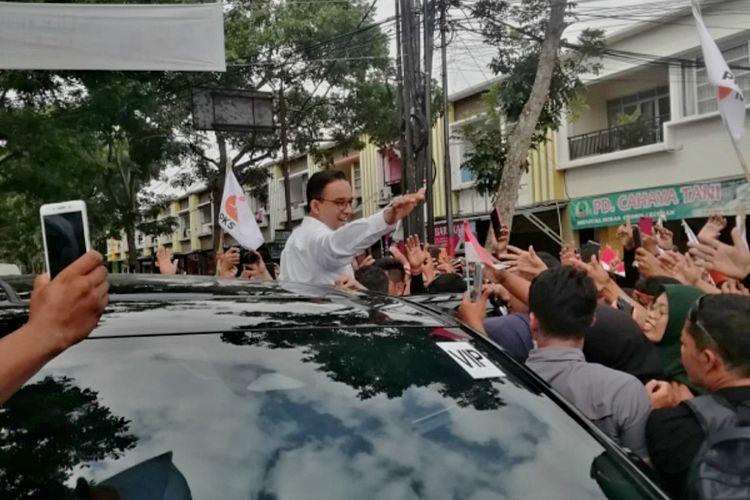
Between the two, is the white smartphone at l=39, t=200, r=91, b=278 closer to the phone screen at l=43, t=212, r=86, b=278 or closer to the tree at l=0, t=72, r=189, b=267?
the phone screen at l=43, t=212, r=86, b=278

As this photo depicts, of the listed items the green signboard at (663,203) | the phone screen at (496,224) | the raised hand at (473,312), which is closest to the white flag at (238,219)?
the phone screen at (496,224)

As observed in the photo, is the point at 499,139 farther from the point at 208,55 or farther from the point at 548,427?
the point at 548,427

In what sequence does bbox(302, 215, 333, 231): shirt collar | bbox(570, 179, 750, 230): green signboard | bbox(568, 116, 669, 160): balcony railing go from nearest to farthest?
bbox(302, 215, 333, 231): shirt collar < bbox(570, 179, 750, 230): green signboard < bbox(568, 116, 669, 160): balcony railing

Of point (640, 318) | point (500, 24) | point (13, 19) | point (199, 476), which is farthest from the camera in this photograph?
point (500, 24)

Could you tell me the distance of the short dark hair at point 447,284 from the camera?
5305 mm

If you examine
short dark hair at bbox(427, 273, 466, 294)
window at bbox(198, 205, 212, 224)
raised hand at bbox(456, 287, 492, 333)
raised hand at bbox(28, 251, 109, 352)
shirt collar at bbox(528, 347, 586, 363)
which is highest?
raised hand at bbox(28, 251, 109, 352)

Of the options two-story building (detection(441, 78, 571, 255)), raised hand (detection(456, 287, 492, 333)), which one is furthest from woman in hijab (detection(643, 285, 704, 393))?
two-story building (detection(441, 78, 571, 255))

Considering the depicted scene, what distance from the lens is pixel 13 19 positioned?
5.14 m

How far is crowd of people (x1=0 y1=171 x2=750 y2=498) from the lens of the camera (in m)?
1.42

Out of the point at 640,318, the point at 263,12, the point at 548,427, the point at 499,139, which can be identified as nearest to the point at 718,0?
the point at 499,139

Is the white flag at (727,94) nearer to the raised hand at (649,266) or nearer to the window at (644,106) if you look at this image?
the raised hand at (649,266)

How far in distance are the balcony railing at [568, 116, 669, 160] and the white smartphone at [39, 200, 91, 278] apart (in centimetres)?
1661

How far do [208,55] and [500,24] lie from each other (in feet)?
24.3

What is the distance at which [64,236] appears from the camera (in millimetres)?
1477
